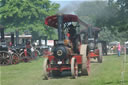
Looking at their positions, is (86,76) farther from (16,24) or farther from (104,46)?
(16,24)

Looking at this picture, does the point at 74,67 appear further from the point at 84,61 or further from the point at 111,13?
the point at 111,13

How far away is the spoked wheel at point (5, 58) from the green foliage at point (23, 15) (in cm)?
2101

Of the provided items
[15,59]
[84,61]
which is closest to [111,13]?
[15,59]

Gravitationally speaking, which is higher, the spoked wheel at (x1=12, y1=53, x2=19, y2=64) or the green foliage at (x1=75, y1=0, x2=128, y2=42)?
the green foliage at (x1=75, y1=0, x2=128, y2=42)

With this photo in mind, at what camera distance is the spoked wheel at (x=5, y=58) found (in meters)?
19.8

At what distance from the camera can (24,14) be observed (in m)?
40.8

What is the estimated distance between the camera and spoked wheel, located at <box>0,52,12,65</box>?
19753mm

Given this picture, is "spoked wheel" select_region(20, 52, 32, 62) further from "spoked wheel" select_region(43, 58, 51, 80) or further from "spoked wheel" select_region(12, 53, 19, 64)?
"spoked wheel" select_region(43, 58, 51, 80)

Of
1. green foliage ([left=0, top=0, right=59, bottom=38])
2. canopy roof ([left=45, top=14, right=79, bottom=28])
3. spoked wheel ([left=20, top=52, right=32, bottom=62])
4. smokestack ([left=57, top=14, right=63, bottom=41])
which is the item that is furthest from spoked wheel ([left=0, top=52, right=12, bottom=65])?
green foliage ([left=0, top=0, right=59, bottom=38])

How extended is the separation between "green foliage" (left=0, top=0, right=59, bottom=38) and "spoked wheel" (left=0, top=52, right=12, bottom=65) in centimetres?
2101

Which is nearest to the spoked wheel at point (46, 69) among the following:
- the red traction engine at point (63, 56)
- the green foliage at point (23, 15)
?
the red traction engine at point (63, 56)

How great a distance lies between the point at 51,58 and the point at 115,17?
2545 centimetres

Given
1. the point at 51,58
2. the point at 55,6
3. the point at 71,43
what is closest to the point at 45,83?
the point at 51,58

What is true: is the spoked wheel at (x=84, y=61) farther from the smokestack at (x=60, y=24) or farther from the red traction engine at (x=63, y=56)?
the smokestack at (x=60, y=24)
